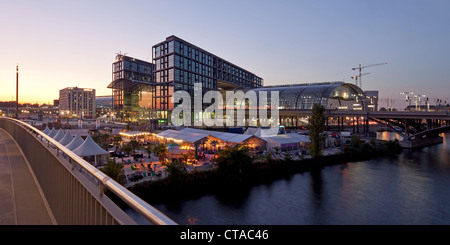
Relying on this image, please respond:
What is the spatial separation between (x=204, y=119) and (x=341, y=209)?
2611 inches

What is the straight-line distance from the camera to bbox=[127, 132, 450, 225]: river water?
1695cm

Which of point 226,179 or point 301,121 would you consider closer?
point 226,179

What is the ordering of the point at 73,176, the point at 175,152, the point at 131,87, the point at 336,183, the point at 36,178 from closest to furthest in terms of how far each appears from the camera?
the point at 73,176, the point at 36,178, the point at 336,183, the point at 175,152, the point at 131,87

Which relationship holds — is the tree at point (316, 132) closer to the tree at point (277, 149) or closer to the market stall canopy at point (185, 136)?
the tree at point (277, 149)

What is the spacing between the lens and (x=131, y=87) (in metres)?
88.6

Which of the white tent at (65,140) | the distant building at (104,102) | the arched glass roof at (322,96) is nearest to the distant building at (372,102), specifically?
the arched glass roof at (322,96)

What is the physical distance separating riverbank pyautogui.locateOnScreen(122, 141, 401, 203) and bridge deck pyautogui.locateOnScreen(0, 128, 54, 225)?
10893 mm

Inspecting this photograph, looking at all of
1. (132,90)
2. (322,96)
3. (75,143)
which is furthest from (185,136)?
(132,90)

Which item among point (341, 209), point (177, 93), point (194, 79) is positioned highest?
point (194, 79)

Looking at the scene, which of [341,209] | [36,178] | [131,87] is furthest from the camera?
[131,87]

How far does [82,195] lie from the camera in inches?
134

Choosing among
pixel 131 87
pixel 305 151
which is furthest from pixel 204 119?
pixel 305 151

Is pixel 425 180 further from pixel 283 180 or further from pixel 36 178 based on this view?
pixel 36 178

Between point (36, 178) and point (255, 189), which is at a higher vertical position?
point (36, 178)
